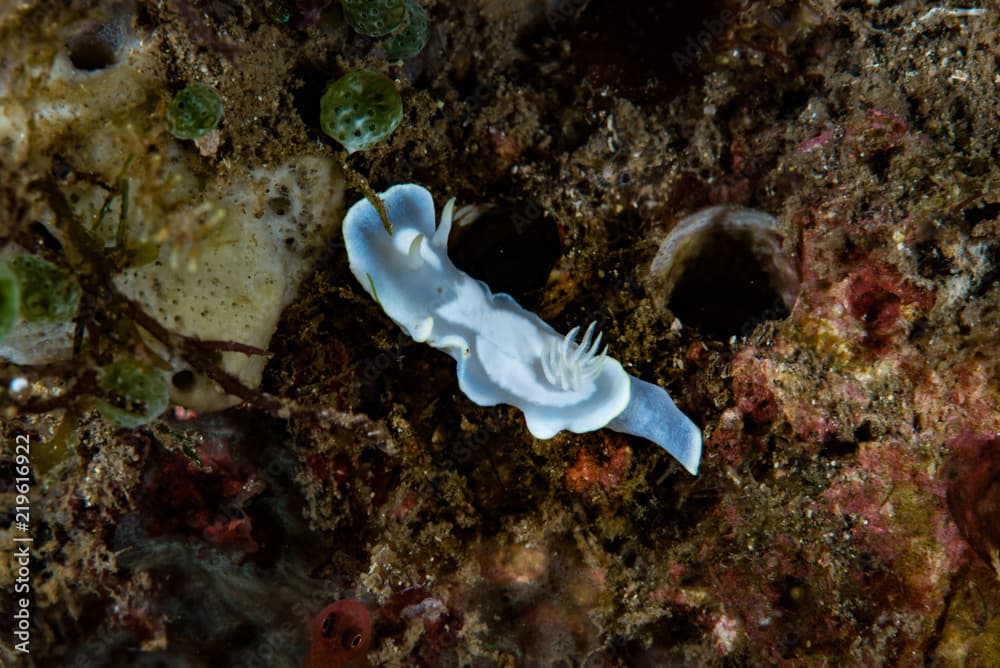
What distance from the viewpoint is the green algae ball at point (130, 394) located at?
2.72m

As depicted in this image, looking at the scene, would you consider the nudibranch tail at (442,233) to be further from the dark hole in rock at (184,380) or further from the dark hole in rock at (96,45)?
the dark hole in rock at (96,45)

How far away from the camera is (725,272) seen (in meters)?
3.41

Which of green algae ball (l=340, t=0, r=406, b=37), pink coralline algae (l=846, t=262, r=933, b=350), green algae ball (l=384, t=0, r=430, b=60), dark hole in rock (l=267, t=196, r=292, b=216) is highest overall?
green algae ball (l=340, t=0, r=406, b=37)

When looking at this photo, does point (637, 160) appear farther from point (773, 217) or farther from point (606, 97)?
point (773, 217)

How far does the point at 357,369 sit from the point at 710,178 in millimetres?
2232

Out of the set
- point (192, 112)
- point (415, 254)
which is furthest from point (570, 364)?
point (192, 112)

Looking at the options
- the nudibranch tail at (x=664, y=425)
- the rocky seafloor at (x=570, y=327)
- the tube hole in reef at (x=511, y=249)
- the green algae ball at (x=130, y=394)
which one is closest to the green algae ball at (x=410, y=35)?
the rocky seafloor at (x=570, y=327)

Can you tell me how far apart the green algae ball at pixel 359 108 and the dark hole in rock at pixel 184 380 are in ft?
4.83

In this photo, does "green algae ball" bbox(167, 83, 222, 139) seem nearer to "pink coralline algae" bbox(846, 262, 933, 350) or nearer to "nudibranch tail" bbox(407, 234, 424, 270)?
"nudibranch tail" bbox(407, 234, 424, 270)

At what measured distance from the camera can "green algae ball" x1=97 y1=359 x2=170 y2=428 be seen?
107 inches

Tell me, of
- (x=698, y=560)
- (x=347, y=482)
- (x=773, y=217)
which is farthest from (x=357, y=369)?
(x=773, y=217)

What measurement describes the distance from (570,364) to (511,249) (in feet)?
2.95

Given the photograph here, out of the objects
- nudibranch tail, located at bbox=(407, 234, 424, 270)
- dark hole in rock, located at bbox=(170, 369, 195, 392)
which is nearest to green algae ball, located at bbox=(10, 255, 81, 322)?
dark hole in rock, located at bbox=(170, 369, 195, 392)

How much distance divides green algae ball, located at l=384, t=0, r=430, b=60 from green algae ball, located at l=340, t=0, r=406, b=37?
0.39ft
